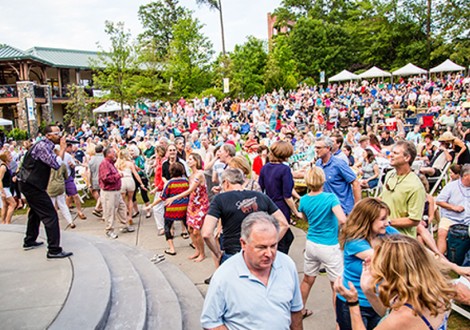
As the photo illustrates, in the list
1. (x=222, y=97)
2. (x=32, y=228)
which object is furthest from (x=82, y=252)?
(x=222, y=97)

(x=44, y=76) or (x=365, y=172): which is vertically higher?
(x=44, y=76)

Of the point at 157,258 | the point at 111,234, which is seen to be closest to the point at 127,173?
the point at 111,234

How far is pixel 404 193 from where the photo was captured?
362cm

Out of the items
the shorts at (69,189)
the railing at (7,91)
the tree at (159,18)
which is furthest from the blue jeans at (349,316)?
the tree at (159,18)

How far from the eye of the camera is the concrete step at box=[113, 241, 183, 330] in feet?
13.5

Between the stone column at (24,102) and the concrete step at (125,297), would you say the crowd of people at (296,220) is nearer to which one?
the concrete step at (125,297)

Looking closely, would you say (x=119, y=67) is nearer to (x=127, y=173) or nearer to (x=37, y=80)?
(x=37, y=80)

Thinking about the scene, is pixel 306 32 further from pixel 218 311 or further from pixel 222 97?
pixel 218 311

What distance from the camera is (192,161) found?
6.04 metres

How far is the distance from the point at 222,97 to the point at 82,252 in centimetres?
2717

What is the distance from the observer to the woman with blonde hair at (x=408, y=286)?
76.0 inches

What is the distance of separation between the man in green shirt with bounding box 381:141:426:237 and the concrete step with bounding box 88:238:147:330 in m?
2.79

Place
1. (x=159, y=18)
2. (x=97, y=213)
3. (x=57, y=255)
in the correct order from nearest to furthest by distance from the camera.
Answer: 1. (x=57, y=255)
2. (x=97, y=213)
3. (x=159, y=18)

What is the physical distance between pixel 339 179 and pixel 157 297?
2744 mm
